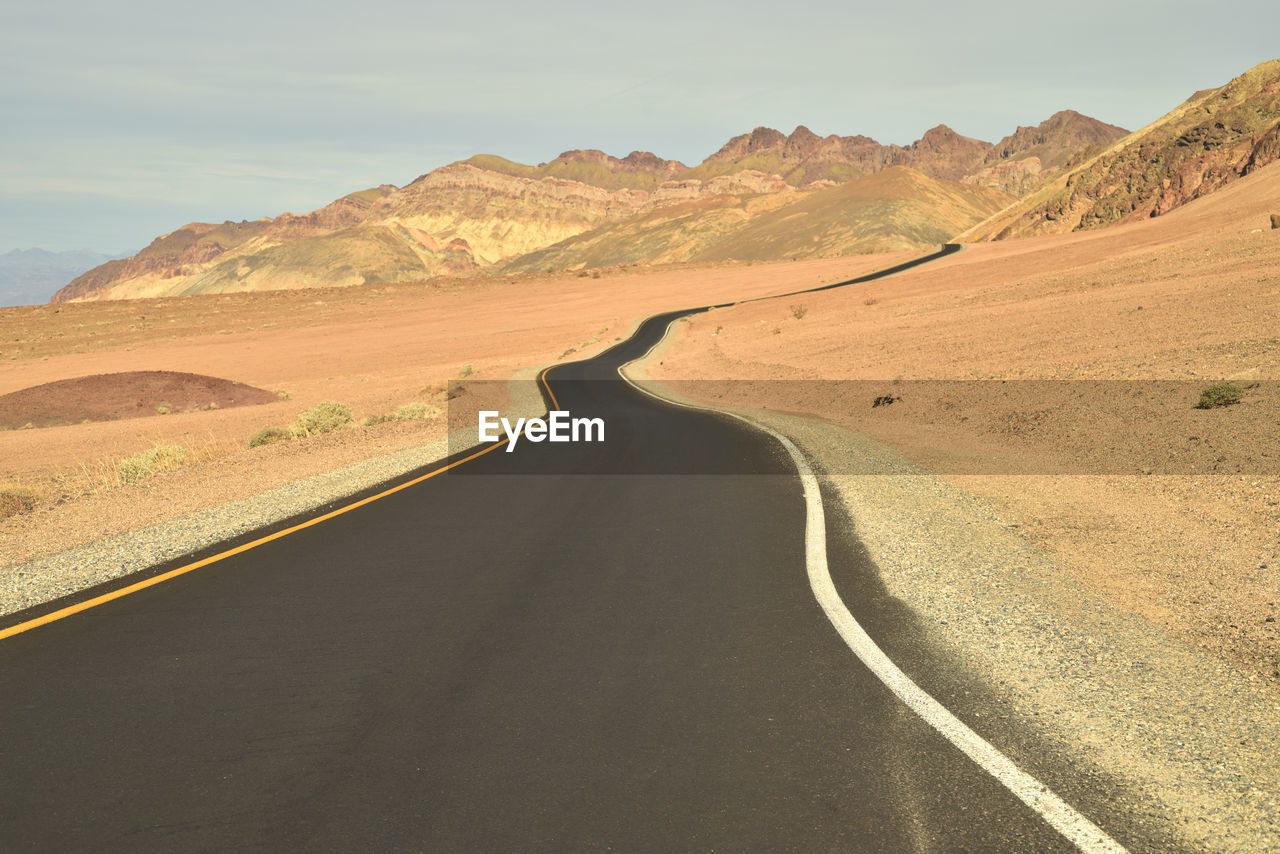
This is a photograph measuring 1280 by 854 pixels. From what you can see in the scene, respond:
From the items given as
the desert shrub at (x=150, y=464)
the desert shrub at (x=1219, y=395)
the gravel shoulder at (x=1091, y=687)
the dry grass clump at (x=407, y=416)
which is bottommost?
the gravel shoulder at (x=1091, y=687)

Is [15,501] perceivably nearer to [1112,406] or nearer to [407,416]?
[407,416]

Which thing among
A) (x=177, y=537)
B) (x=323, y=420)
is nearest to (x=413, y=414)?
(x=323, y=420)

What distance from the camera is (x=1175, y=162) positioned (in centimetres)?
10238

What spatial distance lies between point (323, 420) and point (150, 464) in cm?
645

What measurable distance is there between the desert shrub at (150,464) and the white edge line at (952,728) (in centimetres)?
1340

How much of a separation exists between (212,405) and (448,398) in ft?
38.5

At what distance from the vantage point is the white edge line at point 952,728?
3.29 metres

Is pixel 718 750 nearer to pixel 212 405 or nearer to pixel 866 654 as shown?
pixel 866 654

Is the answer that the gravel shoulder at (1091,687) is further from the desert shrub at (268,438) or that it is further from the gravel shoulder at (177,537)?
the desert shrub at (268,438)

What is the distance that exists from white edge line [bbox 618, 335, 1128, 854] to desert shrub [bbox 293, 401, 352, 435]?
17.4m

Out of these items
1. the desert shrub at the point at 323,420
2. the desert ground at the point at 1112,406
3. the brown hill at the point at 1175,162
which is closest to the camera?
the desert ground at the point at 1112,406

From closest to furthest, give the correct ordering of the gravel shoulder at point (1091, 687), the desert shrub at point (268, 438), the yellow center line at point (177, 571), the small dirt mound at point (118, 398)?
the gravel shoulder at point (1091, 687) → the yellow center line at point (177, 571) → the desert shrub at point (268, 438) → the small dirt mound at point (118, 398)

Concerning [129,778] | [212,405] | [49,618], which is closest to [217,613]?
[49,618]

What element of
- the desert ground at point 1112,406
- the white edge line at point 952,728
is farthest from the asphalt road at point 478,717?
the desert ground at point 1112,406
